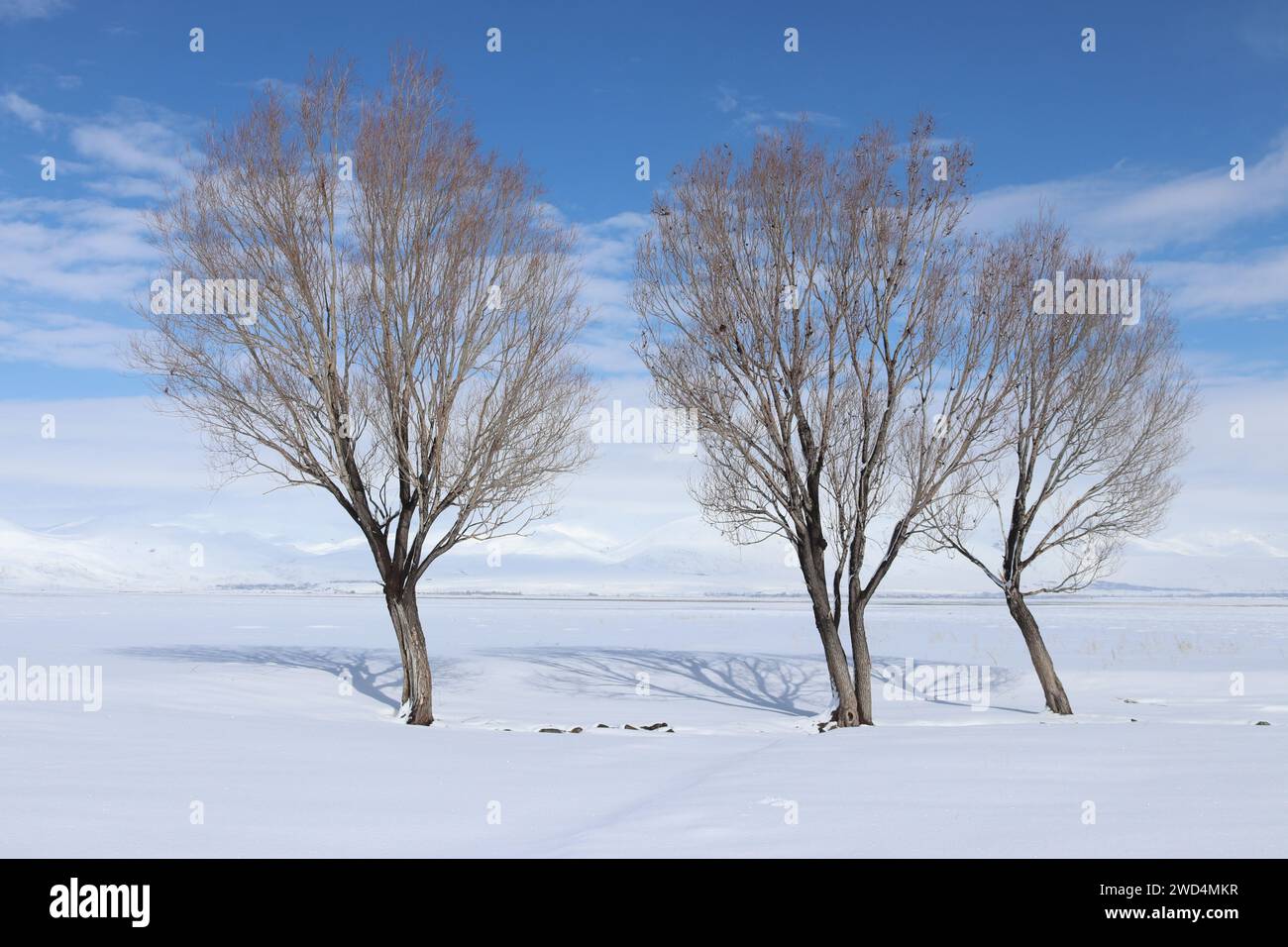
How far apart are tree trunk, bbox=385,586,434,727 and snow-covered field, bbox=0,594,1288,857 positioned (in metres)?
0.87

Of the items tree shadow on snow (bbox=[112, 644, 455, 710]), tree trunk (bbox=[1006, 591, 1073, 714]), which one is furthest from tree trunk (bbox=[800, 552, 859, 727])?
tree shadow on snow (bbox=[112, 644, 455, 710])

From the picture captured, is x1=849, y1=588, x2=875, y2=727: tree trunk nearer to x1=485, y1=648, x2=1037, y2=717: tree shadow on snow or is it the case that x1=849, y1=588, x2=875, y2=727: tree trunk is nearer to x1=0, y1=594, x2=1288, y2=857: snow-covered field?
x1=0, y1=594, x2=1288, y2=857: snow-covered field

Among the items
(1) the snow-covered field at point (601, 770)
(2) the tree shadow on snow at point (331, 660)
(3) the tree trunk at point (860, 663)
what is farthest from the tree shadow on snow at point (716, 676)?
(2) the tree shadow on snow at point (331, 660)

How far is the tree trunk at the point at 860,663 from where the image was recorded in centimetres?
1666

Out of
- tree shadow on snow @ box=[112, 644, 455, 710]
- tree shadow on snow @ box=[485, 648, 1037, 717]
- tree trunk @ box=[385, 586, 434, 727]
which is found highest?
tree trunk @ box=[385, 586, 434, 727]

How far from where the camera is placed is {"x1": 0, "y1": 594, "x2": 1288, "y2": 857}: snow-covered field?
218 inches

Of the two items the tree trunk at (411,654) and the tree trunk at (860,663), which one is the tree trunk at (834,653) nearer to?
the tree trunk at (860,663)

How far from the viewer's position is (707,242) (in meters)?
15.8

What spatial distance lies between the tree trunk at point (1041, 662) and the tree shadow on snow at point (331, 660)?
1252 cm

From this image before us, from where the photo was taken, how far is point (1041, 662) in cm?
1955

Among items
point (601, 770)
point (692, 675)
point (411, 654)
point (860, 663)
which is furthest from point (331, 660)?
point (601, 770)
